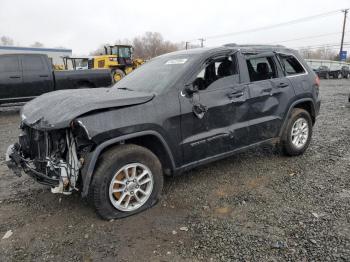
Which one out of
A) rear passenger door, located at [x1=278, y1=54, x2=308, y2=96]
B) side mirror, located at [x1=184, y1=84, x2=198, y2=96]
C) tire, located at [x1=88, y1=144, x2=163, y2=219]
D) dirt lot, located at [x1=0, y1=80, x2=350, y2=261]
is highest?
rear passenger door, located at [x1=278, y1=54, x2=308, y2=96]

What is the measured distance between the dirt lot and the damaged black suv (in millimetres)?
362

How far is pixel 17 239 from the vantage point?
9.85 ft

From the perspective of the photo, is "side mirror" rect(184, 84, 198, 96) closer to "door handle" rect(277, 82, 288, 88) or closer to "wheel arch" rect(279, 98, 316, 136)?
"door handle" rect(277, 82, 288, 88)

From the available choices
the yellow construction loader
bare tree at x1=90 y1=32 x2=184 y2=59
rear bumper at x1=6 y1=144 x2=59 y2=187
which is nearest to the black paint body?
rear bumper at x1=6 y1=144 x2=59 y2=187

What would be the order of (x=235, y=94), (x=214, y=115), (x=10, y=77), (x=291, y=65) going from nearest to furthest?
1. (x=214, y=115)
2. (x=235, y=94)
3. (x=291, y=65)
4. (x=10, y=77)

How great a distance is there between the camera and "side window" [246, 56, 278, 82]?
432 cm

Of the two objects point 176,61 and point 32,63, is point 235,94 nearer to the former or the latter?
point 176,61

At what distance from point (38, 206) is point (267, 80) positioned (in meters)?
3.53

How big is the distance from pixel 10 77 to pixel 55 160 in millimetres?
7632

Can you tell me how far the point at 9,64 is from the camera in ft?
30.9

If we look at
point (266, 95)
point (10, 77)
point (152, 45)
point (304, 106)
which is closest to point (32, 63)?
point (10, 77)

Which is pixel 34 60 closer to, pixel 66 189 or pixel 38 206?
pixel 38 206

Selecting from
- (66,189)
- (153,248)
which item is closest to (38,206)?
(66,189)

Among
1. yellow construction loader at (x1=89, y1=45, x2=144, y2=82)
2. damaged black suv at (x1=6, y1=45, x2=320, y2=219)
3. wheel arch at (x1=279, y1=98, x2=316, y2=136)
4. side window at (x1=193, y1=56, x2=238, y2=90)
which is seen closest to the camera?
damaged black suv at (x1=6, y1=45, x2=320, y2=219)
